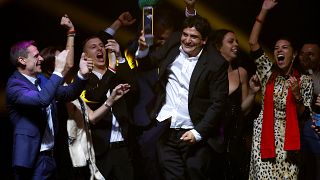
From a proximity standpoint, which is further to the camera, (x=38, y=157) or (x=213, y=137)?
(x=213, y=137)

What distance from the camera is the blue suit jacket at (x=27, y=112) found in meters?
3.82

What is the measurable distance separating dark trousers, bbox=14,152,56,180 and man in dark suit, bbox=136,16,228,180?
2.97 ft

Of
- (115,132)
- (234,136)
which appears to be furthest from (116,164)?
(234,136)

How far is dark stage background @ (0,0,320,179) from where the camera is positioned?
5164 mm

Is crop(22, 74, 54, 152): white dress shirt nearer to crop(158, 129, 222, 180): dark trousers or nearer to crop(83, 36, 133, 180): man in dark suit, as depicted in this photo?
crop(83, 36, 133, 180): man in dark suit

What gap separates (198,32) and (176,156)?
104cm

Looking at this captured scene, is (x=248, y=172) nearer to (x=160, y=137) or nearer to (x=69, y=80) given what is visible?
(x=160, y=137)

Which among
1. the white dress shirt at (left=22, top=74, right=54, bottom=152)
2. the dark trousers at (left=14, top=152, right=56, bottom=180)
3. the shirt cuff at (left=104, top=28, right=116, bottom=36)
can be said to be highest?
the shirt cuff at (left=104, top=28, right=116, bottom=36)

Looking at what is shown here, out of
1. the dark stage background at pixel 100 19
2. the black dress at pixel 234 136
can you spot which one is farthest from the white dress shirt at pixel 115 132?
the dark stage background at pixel 100 19

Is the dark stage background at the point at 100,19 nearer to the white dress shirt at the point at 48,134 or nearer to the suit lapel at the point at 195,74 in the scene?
the suit lapel at the point at 195,74

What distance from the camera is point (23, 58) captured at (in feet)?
13.3

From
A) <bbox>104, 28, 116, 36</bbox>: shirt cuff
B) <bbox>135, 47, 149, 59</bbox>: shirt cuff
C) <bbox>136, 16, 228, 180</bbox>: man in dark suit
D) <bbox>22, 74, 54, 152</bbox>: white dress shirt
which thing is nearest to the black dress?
<bbox>136, 16, 228, 180</bbox>: man in dark suit

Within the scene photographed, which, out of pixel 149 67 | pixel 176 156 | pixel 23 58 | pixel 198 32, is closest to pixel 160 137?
pixel 176 156

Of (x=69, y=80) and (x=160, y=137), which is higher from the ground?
(x=69, y=80)
